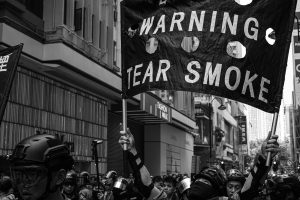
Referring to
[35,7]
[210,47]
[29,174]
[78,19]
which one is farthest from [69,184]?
[78,19]

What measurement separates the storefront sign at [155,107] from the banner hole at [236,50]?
2034 cm

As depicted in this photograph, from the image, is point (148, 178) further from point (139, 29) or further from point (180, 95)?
point (180, 95)

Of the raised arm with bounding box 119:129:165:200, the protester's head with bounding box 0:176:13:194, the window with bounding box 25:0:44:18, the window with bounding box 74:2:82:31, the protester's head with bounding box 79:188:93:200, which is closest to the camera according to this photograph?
the raised arm with bounding box 119:129:165:200

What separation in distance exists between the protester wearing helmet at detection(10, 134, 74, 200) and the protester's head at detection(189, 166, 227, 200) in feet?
4.44

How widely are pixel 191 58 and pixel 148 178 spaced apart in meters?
1.49

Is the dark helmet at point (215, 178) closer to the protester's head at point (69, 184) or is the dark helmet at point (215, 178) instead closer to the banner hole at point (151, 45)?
the banner hole at point (151, 45)

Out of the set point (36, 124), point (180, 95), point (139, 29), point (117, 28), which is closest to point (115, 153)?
point (117, 28)

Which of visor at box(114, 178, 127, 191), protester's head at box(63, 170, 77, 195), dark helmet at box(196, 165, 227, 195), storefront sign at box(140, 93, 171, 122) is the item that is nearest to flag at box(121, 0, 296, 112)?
dark helmet at box(196, 165, 227, 195)

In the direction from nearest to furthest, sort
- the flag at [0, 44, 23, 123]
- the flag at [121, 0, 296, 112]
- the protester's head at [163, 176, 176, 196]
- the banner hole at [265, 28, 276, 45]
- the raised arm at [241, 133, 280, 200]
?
the raised arm at [241, 133, 280, 200] → the flag at [121, 0, 296, 112] → the banner hole at [265, 28, 276, 45] → the flag at [0, 44, 23, 123] → the protester's head at [163, 176, 176, 196]

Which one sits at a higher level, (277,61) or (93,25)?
(93,25)

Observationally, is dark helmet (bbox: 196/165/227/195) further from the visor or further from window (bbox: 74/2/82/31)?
window (bbox: 74/2/82/31)

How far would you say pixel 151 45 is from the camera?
573 cm

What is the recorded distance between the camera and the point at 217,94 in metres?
5.17

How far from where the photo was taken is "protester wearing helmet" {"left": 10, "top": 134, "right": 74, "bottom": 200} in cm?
253
